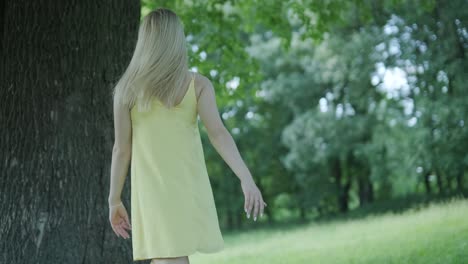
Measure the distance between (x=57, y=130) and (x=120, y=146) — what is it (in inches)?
86.6

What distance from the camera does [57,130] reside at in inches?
223

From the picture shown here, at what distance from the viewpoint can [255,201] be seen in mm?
3449

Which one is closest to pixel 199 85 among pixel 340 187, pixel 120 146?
pixel 120 146

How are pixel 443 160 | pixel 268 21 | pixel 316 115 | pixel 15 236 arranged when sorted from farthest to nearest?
pixel 316 115
pixel 443 160
pixel 268 21
pixel 15 236

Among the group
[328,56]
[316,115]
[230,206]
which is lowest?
[230,206]

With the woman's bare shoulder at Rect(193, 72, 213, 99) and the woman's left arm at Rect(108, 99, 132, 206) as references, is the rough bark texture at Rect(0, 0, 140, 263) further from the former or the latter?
the woman's bare shoulder at Rect(193, 72, 213, 99)

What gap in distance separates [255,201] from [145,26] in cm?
112

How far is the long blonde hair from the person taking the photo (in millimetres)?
3441

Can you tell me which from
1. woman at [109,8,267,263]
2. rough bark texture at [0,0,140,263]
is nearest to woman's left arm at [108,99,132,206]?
woman at [109,8,267,263]

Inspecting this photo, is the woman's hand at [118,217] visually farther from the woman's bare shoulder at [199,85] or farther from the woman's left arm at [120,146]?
the woman's bare shoulder at [199,85]

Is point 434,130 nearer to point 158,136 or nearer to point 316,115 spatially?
point 316,115

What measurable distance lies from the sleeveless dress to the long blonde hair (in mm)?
72

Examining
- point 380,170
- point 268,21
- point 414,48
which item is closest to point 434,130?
point 414,48

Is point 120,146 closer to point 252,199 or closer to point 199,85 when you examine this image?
point 199,85
